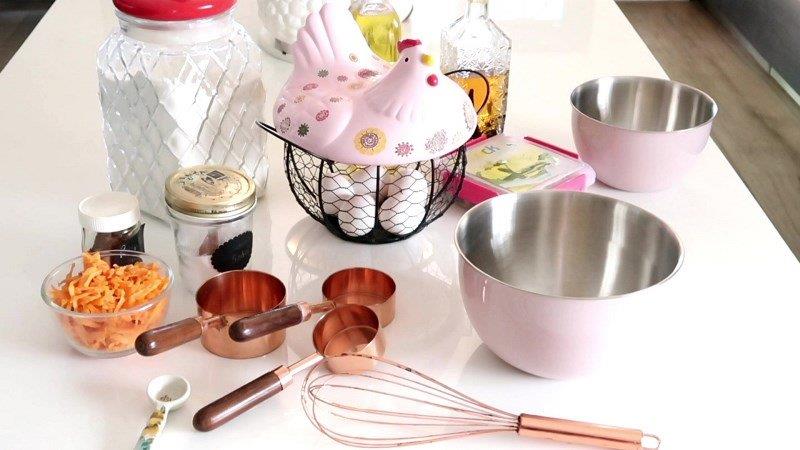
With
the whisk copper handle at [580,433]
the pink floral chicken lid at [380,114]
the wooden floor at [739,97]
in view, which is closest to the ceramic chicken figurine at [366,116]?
the pink floral chicken lid at [380,114]

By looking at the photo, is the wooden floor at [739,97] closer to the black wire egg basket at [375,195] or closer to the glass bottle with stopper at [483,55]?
the glass bottle with stopper at [483,55]

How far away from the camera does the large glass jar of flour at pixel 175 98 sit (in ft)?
3.23

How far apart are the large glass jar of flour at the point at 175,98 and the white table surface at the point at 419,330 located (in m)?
0.07

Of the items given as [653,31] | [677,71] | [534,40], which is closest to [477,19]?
[534,40]

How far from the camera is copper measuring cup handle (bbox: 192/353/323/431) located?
76 cm

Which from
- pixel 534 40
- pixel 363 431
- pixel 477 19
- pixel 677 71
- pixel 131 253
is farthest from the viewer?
pixel 677 71

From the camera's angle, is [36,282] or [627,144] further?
[627,144]

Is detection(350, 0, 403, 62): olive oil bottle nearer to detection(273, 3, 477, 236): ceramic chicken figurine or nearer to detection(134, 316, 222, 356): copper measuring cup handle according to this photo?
detection(273, 3, 477, 236): ceramic chicken figurine

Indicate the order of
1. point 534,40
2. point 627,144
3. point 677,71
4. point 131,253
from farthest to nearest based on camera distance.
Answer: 1. point 677,71
2. point 534,40
3. point 627,144
4. point 131,253

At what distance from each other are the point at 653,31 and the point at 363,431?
2.76 metres

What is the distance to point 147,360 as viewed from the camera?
0.85 metres

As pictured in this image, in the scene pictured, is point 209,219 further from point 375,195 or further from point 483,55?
point 483,55

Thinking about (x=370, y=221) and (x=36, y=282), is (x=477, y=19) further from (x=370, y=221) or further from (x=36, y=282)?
(x=36, y=282)

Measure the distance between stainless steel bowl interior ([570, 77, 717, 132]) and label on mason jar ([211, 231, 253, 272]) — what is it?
447mm
